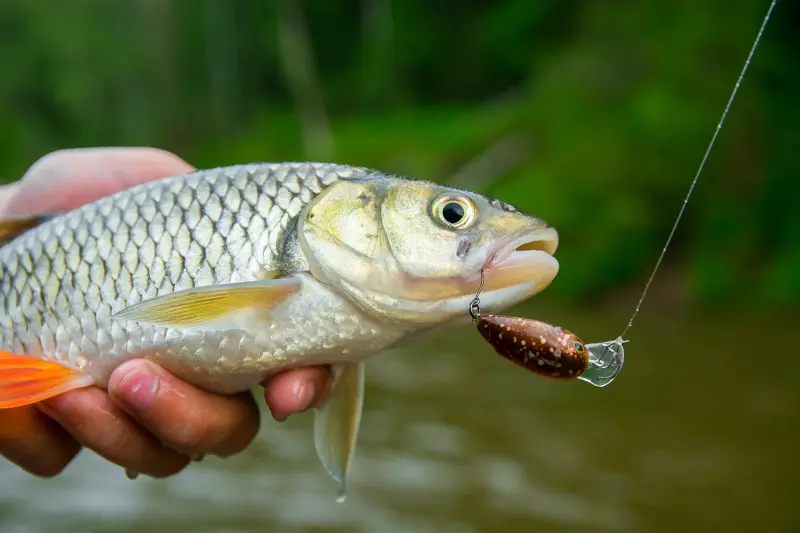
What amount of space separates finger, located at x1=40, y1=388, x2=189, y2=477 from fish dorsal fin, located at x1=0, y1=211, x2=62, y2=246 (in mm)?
618

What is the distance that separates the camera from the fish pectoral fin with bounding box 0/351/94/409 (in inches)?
107

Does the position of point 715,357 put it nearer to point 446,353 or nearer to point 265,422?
point 446,353

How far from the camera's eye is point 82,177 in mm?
3842

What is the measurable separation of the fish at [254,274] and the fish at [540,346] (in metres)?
0.08

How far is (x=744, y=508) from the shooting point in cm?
691

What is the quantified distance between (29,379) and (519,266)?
162 cm

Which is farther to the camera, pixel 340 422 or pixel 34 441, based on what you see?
pixel 34 441

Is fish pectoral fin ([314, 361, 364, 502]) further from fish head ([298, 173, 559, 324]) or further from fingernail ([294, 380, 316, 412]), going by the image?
fish head ([298, 173, 559, 324])

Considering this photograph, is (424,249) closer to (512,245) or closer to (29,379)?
(512,245)

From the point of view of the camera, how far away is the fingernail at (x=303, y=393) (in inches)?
108

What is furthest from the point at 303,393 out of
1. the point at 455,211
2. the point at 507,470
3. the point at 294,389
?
the point at 507,470

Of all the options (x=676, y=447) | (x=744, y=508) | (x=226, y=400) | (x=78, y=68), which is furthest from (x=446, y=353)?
(x=78, y=68)

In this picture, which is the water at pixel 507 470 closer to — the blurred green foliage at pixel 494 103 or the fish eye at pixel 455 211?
the blurred green foliage at pixel 494 103

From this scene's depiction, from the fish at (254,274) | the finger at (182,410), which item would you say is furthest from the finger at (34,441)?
the finger at (182,410)
